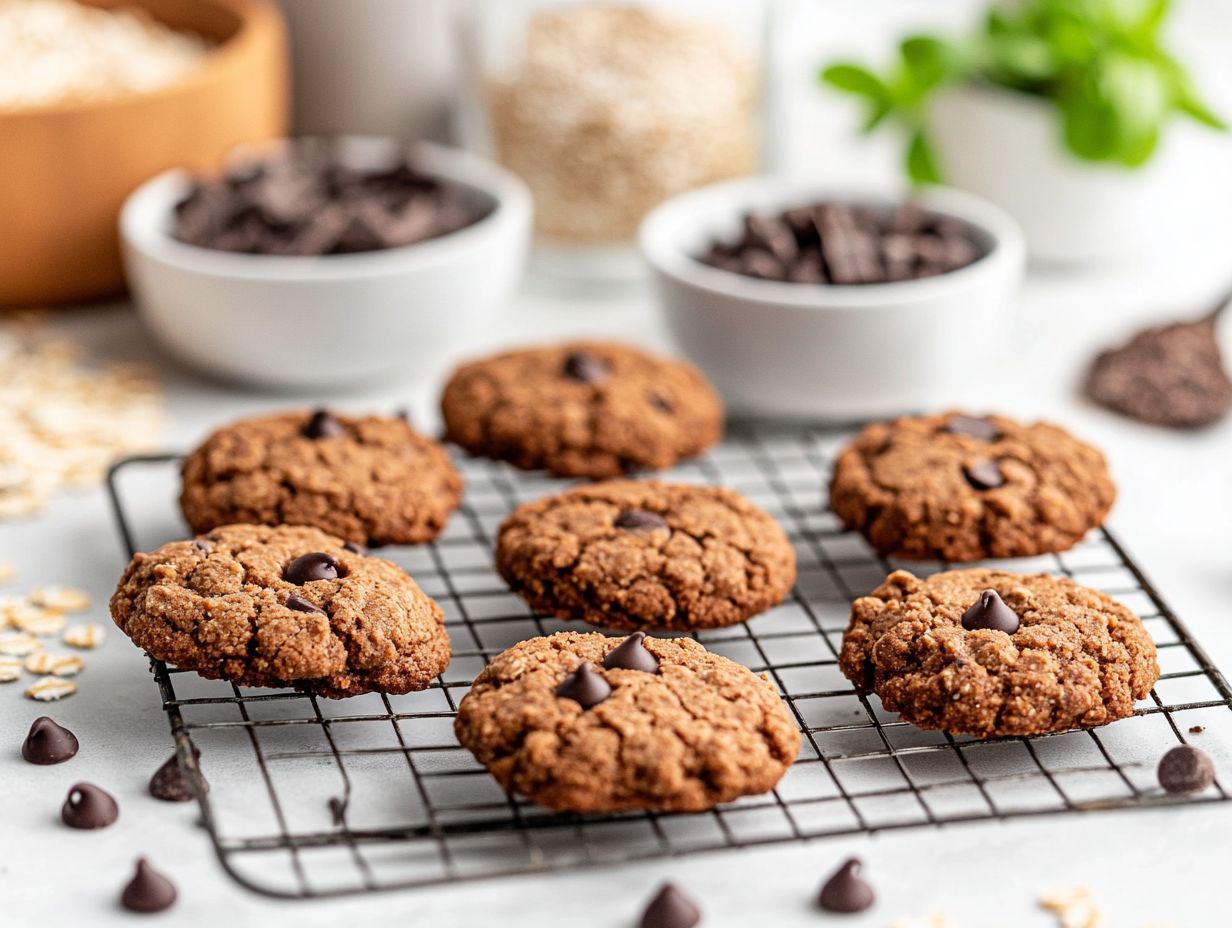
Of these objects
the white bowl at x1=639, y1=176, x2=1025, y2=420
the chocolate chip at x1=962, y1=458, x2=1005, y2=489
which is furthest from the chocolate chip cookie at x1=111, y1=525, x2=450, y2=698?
the white bowl at x1=639, y1=176, x2=1025, y2=420

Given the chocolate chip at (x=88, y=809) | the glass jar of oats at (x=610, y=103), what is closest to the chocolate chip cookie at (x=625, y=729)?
the chocolate chip at (x=88, y=809)

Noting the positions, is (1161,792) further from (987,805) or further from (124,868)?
(124,868)

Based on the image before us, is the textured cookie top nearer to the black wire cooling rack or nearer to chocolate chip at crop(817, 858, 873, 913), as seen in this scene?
the black wire cooling rack

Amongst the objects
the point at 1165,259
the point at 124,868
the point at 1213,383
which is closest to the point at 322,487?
the point at 124,868

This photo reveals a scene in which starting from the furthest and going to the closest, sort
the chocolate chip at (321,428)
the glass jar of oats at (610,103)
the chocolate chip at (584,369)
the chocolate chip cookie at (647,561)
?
the glass jar of oats at (610,103) < the chocolate chip at (584,369) < the chocolate chip at (321,428) < the chocolate chip cookie at (647,561)

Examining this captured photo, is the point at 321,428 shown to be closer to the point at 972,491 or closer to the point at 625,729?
the point at 625,729

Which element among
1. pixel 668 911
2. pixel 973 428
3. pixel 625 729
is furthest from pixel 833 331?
pixel 668 911

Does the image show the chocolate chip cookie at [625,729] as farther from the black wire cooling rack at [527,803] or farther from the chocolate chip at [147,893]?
the chocolate chip at [147,893]
